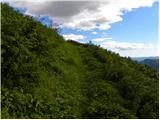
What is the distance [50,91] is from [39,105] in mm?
1888

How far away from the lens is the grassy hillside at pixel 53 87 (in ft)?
37.5

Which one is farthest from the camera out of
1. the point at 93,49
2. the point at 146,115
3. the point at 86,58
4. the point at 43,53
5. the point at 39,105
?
the point at 93,49

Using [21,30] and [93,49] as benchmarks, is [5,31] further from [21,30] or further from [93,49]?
[93,49]

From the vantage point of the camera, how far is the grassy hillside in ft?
37.5

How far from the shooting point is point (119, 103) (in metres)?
14.1

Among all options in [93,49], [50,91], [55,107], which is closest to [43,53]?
[50,91]

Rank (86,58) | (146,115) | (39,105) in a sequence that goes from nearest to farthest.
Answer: (39,105) < (146,115) < (86,58)

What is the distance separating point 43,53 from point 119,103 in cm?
434

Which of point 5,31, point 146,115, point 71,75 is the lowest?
point 146,115

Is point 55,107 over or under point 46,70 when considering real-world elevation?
under

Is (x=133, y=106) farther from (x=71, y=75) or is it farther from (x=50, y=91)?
(x=71, y=75)

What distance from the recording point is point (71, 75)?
57.2 ft

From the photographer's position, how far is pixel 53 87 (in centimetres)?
1402

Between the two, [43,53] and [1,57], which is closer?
[1,57]
